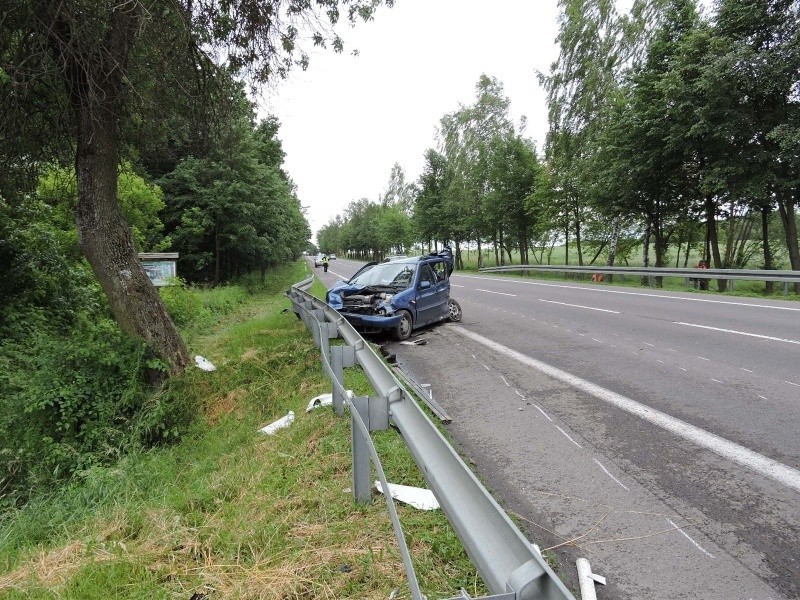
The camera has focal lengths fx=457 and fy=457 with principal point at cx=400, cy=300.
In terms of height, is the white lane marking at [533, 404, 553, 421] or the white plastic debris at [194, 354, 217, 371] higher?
the white plastic debris at [194, 354, 217, 371]

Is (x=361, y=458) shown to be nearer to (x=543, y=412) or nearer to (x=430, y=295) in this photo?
(x=543, y=412)

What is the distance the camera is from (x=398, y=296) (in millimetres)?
8883

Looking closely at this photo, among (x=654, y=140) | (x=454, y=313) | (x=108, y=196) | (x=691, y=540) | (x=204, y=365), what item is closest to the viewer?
(x=691, y=540)

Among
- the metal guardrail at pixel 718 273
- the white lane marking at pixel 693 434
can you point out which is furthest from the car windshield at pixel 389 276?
the metal guardrail at pixel 718 273

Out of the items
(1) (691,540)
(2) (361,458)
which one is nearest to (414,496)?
(2) (361,458)

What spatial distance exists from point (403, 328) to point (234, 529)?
6.45 metres

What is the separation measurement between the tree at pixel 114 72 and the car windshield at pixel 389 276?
4139 mm

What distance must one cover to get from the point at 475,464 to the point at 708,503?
1621 mm

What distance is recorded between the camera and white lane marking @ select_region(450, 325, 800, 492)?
3366 mm

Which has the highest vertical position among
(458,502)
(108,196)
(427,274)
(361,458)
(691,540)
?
(108,196)

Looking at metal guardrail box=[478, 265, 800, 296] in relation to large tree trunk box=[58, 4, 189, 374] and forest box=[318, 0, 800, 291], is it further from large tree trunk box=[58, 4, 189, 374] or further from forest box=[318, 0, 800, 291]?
large tree trunk box=[58, 4, 189, 374]

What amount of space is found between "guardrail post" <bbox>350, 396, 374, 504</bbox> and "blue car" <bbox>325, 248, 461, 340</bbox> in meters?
5.74

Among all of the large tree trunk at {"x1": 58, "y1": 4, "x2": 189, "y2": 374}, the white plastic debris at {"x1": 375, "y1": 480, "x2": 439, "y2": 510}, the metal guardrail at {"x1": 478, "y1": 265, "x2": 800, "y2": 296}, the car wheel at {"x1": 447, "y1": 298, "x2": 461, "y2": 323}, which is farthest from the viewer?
the metal guardrail at {"x1": 478, "y1": 265, "x2": 800, "y2": 296}

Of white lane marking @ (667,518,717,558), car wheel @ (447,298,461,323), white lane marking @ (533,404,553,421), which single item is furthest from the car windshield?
white lane marking @ (667,518,717,558)
